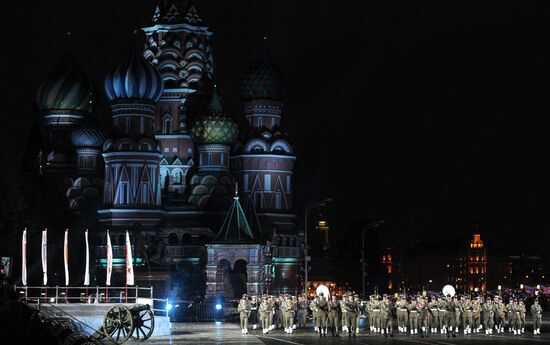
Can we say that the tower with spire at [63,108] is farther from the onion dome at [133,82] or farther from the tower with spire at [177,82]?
the onion dome at [133,82]

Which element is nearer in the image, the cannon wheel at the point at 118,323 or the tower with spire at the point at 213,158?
the cannon wheel at the point at 118,323

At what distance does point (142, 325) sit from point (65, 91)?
60994 millimetres

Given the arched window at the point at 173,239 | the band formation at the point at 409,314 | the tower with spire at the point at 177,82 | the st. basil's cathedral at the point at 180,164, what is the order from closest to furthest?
the band formation at the point at 409,314 → the st. basil's cathedral at the point at 180,164 → the arched window at the point at 173,239 → the tower with spire at the point at 177,82

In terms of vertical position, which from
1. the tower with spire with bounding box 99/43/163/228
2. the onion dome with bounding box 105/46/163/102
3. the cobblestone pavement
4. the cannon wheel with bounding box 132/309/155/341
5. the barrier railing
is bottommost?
the cobblestone pavement

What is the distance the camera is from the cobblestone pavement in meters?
40.2

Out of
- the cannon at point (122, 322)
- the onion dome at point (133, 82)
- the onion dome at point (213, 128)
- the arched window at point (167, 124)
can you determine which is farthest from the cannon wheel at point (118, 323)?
the arched window at point (167, 124)

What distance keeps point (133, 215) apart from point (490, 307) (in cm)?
4391

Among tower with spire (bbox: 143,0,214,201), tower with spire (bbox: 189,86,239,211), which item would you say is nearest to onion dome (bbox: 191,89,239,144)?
tower with spire (bbox: 189,86,239,211)

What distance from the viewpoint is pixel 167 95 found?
9706 centimetres

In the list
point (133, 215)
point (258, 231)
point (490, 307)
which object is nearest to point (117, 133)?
point (133, 215)

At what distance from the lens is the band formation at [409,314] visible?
45438 mm

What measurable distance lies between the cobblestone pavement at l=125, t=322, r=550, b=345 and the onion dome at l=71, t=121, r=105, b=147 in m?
48.4

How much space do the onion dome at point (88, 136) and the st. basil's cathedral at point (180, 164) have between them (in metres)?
0.07

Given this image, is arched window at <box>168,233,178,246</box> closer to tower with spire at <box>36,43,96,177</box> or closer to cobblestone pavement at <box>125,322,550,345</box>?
tower with spire at <box>36,43,96,177</box>
